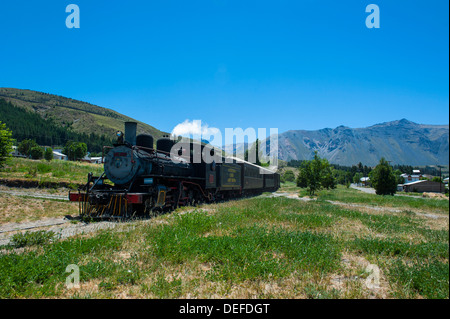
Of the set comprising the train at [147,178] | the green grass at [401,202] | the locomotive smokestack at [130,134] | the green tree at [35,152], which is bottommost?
the green grass at [401,202]

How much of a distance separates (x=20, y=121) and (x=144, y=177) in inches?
5890

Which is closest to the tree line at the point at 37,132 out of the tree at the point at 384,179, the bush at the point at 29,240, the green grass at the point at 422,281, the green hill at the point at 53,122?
the green hill at the point at 53,122

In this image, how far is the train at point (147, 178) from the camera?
11266 millimetres

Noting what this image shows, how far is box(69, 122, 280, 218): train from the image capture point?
444 inches

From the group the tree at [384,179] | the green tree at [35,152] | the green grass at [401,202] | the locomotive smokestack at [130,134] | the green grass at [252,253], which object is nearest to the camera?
the green grass at [252,253]

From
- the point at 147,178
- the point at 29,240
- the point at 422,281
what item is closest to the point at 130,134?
the point at 147,178

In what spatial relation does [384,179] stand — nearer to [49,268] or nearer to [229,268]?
[229,268]

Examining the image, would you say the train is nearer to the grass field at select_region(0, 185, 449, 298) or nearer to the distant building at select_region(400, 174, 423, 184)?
the grass field at select_region(0, 185, 449, 298)

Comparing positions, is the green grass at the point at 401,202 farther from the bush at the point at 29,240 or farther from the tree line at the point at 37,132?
the tree line at the point at 37,132

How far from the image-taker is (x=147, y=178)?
12086 millimetres

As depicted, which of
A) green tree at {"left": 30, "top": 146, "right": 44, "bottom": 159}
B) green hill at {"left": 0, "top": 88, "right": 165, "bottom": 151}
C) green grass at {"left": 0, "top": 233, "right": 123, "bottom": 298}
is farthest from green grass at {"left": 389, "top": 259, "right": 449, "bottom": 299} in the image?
green hill at {"left": 0, "top": 88, "right": 165, "bottom": 151}
